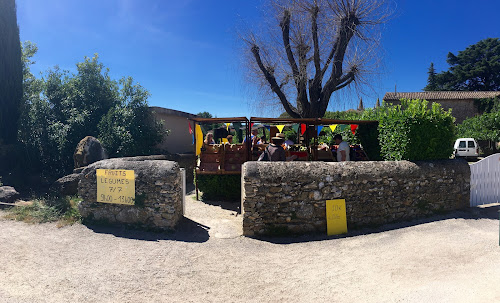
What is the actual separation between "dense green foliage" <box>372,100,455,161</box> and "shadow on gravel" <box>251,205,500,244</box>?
1.38 metres

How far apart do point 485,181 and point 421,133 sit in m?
2.34

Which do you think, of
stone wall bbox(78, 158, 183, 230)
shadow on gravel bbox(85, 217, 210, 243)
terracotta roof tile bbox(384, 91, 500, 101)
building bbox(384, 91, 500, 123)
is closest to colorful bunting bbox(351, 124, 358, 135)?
Answer: shadow on gravel bbox(85, 217, 210, 243)

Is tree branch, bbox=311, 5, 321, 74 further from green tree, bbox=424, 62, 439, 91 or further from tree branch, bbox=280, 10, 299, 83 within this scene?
green tree, bbox=424, 62, 439, 91

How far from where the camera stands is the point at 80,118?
12023 millimetres

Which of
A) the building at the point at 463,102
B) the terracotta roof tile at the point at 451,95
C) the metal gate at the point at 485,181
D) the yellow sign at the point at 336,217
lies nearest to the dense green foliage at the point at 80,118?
the yellow sign at the point at 336,217

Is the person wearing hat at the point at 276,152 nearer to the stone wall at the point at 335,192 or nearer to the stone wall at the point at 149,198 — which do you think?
the stone wall at the point at 335,192

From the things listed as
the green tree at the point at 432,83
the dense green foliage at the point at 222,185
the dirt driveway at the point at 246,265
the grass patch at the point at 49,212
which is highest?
the green tree at the point at 432,83

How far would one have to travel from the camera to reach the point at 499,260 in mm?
4168

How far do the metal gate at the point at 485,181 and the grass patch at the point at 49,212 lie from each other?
31.4ft

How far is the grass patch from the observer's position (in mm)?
6395

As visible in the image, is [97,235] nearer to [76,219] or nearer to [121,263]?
[76,219]

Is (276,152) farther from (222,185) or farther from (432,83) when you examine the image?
(432,83)

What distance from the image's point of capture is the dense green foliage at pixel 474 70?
119ft

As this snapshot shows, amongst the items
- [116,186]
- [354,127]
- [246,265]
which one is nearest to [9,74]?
[116,186]
